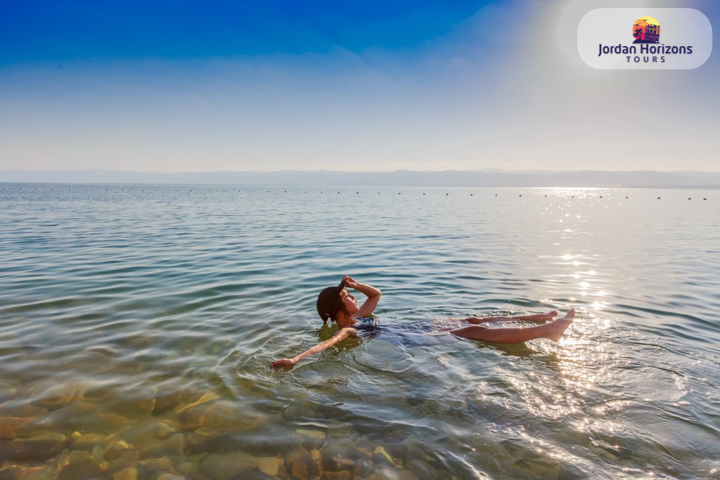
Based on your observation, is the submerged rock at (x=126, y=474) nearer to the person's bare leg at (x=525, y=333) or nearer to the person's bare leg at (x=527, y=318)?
the person's bare leg at (x=525, y=333)

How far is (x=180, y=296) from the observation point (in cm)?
1033

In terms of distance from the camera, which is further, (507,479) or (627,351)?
(627,351)

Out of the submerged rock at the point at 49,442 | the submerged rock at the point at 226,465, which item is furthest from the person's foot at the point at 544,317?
the submerged rock at the point at 49,442

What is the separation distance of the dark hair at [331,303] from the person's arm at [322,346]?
44 cm

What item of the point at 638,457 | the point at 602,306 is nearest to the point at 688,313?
the point at 602,306

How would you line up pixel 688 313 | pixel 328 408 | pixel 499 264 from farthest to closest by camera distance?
pixel 499 264 → pixel 688 313 → pixel 328 408

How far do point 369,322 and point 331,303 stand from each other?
0.90 meters

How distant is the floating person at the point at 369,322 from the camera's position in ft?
22.6

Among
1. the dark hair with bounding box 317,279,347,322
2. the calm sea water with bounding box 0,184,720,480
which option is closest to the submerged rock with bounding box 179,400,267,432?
the calm sea water with bounding box 0,184,720,480

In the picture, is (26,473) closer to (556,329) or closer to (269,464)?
(269,464)

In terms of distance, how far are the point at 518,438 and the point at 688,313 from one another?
7.47 m

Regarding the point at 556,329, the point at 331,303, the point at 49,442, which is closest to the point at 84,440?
the point at 49,442

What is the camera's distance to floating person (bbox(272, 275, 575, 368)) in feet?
22.6

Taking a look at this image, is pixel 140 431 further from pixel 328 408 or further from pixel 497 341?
pixel 497 341
